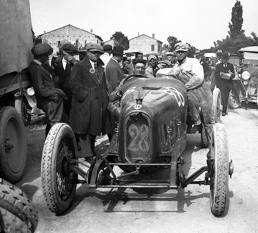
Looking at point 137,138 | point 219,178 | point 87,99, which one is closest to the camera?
point 219,178

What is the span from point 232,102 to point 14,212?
1208cm

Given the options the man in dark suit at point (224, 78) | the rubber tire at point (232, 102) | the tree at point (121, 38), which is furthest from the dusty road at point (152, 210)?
the tree at point (121, 38)

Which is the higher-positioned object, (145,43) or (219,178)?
(145,43)

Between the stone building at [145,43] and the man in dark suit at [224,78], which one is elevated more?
the stone building at [145,43]

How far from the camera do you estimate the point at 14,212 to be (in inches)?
90.0

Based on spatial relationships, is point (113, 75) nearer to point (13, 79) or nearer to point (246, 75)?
point (13, 79)

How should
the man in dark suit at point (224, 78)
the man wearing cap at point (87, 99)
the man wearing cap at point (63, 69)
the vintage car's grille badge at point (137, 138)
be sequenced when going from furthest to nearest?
the man in dark suit at point (224, 78)
the man wearing cap at point (63, 69)
the man wearing cap at point (87, 99)
the vintage car's grille badge at point (137, 138)

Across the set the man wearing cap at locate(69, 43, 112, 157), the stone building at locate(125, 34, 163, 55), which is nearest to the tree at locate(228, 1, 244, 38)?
the stone building at locate(125, 34, 163, 55)

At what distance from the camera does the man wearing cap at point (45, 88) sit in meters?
6.05

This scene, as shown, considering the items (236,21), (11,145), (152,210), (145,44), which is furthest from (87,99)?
(236,21)

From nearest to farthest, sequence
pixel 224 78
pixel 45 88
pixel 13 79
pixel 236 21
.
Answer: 1. pixel 13 79
2. pixel 45 88
3. pixel 224 78
4. pixel 236 21

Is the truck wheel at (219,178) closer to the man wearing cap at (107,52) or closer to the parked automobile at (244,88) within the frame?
the man wearing cap at (107,52)

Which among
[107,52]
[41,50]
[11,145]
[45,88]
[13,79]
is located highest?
[41,50]

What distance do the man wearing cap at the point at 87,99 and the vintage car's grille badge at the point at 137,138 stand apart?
68.4 inches
